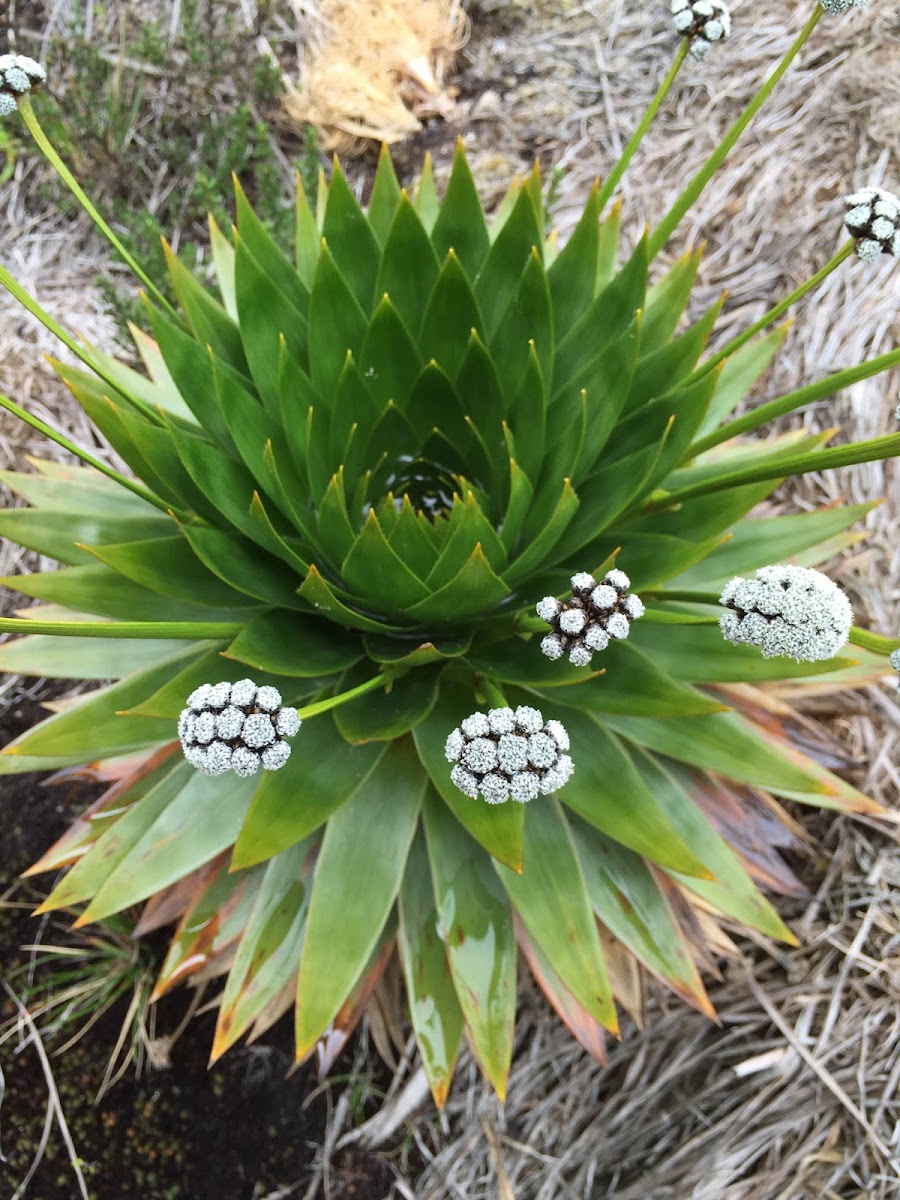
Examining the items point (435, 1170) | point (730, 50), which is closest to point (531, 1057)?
point (435, 1170)

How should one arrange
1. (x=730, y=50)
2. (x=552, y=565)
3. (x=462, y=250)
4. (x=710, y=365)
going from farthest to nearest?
(x=730, y=50)
(x=462, y=250)
(x=552, y=565)
(x=710, y=365)

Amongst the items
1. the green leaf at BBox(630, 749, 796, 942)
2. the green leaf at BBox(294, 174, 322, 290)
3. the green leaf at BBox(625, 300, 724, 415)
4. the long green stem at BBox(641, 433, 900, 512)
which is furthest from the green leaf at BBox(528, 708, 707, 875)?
the green leaf at BBox(294, 174, 322, 290)

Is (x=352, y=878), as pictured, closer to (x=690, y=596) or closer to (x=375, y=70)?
(x=690, y=596)

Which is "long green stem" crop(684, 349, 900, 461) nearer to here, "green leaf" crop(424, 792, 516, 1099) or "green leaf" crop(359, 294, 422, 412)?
"green leaf" crop(359, 294, 422, 412)

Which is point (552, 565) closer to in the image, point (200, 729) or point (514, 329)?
point (514, 329)

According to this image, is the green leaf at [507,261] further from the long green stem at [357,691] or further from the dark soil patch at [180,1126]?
the dark soil patch at [180,1126]

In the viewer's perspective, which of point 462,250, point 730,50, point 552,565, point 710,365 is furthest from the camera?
point 730,50

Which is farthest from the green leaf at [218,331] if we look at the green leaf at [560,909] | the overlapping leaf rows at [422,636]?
the green leaf at [560,909]
